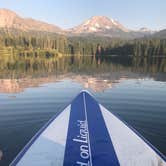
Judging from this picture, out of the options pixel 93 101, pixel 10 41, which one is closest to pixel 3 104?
pixel 93 101

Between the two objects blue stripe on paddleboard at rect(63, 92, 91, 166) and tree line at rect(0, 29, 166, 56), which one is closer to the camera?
blue stripe on paddleboard at rect(63, 92, 91, 166)

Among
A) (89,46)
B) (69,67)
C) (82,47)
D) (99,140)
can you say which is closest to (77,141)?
(99,140)

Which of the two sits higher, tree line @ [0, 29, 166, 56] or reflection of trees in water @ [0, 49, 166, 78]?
tree line @ [0, 29, 166, 56]

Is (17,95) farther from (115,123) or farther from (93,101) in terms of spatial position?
(115,123)

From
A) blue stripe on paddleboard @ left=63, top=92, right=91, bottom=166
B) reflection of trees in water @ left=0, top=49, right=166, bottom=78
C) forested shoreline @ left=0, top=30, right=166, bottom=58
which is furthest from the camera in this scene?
forested shoreline @ left=0, top=30, right=166, bottom=58

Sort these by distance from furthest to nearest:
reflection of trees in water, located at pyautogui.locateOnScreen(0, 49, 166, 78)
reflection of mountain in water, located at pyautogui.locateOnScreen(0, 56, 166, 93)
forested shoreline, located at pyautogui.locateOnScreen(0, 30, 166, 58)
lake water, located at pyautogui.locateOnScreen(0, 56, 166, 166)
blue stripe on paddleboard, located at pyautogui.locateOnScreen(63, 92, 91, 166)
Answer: forested shoreline, located at pyautogui.locateOnScreen(0, 30, 166, 58) < reflection of trees in water, located at pyautogui.locateOnScreen(0, 49, 166, 78) < reflection of mountain in water, located at pyautogui.locateOnScreen(0, 56, 166, 93) < lake water, located at pyautogui.locateOnScreen(0, 56, 166, 166) < blue stripe on paddleboard, located at pyautogui.locateOnScreen(63, 92, 91, 166)

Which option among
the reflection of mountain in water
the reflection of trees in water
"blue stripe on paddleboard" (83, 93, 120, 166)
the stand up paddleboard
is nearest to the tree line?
the reflection of trees in water

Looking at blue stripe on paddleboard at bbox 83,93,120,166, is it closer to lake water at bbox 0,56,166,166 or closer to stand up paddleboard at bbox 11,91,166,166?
stand up paddleboard at bbox 11,91,166,166

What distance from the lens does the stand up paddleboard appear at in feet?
28.1

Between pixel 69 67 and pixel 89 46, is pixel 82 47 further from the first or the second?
pixel 69 67

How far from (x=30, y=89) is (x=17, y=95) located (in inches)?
129

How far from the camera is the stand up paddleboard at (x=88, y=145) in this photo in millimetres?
8551

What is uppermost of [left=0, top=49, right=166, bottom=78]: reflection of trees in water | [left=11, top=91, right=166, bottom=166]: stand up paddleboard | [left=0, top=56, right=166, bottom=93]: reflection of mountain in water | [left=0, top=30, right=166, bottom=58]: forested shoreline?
[left=0, top=30, right=166, bottom=58]: forested shoreline

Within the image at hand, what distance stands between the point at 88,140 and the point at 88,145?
16.9 inches
